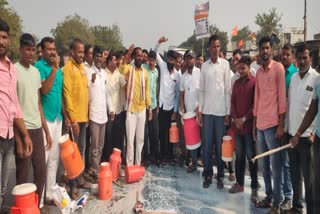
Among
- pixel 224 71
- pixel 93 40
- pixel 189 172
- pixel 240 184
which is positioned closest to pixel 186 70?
pixel 224 71

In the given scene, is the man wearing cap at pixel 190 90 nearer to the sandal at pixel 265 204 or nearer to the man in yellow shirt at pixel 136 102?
the man in yellow shirt at pixel 136 102

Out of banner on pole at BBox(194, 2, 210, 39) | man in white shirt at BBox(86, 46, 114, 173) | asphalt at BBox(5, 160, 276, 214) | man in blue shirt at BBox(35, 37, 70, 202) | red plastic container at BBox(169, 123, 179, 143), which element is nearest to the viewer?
man in blue shirt at BBox(35, 37, 70, 202)

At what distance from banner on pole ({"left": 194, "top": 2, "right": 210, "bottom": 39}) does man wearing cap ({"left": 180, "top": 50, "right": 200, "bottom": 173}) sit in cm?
442

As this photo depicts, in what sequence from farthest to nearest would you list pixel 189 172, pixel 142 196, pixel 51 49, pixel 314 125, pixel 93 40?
pixel 93 40 < pixel 189 172 < pixel 142 196 < pixel 51 49 < pixel 314 125

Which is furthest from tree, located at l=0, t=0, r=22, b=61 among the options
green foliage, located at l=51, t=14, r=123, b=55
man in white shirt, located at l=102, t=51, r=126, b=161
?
man in white shirt, located at l=102, t=51, r=126, b=161

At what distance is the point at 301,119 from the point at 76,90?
293cm

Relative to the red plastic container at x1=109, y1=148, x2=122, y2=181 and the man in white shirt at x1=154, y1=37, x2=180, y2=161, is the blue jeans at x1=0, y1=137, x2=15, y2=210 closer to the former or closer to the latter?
the red plastic container at x1=109, y1=148, x2=122, y2=181

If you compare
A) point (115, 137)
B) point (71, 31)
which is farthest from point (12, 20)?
point (115, 137)

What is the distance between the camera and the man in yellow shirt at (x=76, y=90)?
4.04m

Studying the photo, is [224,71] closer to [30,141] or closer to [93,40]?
[30,141]

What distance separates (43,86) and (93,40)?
48344mm

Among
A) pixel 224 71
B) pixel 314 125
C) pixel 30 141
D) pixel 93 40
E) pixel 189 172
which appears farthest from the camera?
pixel 93 40

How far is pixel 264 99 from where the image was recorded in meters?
3.84

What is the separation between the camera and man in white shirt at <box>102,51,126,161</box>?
17.5ft
